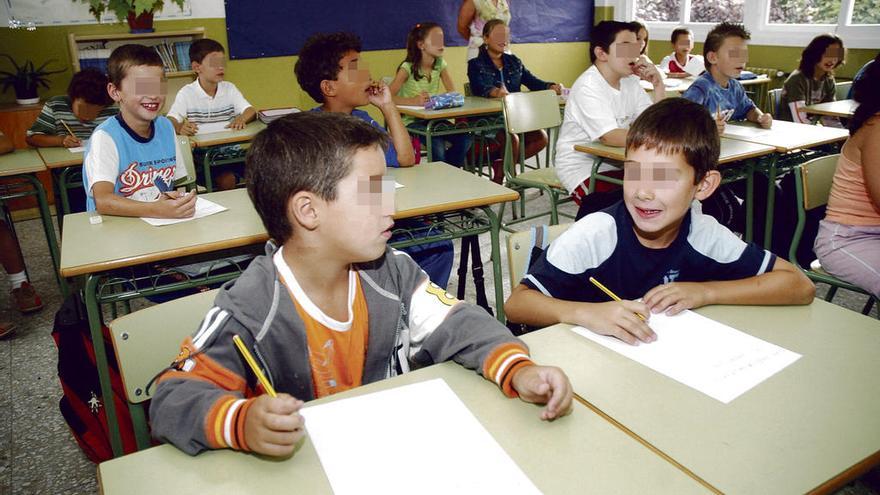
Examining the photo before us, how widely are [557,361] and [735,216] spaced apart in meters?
2.28

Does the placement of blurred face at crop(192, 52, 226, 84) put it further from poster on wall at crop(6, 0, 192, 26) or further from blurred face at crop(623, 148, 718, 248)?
blurred face at crop(623, 148, 718, 248)

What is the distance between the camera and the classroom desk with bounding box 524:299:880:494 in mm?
773

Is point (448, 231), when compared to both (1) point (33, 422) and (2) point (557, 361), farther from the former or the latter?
(1) point (33, 422)

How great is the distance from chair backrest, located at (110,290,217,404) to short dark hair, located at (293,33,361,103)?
1.51m

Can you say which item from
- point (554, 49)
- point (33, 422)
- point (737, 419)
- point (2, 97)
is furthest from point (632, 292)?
point (554, 49)

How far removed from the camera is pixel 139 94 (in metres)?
2.19

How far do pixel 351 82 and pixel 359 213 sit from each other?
155 cm

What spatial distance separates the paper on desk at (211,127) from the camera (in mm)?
3557

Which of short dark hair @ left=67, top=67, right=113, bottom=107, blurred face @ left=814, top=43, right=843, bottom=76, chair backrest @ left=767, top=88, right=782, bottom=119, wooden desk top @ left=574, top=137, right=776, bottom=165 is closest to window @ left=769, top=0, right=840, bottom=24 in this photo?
blurred face @ left=814, top=43, right=843, bottom=76

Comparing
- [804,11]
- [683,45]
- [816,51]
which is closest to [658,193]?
[816,51]

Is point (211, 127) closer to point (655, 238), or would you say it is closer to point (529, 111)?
point (529, 111)

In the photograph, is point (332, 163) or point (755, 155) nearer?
point (332, 163)

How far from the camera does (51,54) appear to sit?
4680 mm

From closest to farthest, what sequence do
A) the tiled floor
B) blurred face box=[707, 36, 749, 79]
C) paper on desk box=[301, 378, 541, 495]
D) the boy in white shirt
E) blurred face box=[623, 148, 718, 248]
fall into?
paper on desk box=[301, 378, 541, 495]
blurred face box=[623, 148, 718, 248]
the tiled floor
the boy in white shirt
blurred face box=[707, 36, 749, 79]
